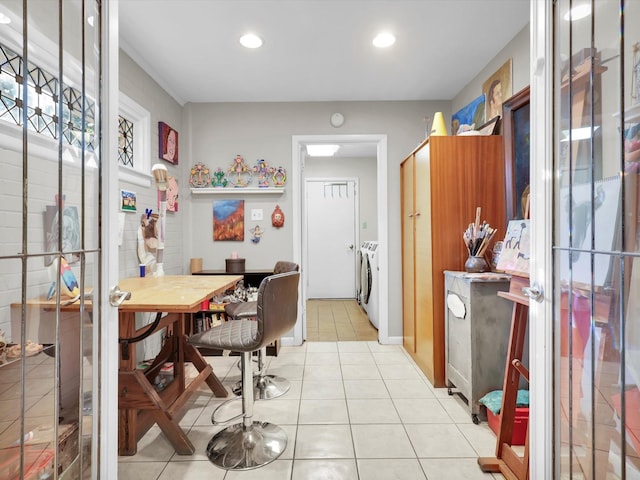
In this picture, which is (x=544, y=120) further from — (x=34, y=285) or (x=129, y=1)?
(x=129, y=1)

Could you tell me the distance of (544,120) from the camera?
40.0 inches

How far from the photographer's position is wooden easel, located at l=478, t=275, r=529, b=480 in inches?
57.4

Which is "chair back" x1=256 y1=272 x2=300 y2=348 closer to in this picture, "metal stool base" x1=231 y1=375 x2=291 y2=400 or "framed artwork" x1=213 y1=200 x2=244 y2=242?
"metal stool base" x1=231 y1=375 x2=291 y2=400

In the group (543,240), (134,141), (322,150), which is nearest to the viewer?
(543,240)

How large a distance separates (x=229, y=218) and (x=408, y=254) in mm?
1843

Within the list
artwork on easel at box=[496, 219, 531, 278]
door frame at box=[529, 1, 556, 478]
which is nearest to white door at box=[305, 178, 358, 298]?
artwork on easel at box=[496, 219, 531, 278]

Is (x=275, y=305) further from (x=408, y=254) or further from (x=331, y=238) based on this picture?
(x=331, y=238)

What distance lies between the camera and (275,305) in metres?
1.58

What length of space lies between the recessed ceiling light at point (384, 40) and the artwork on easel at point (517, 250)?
5.04 ft

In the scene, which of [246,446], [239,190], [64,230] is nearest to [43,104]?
[64,230]

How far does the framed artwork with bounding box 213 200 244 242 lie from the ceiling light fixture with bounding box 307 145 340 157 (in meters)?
1.80

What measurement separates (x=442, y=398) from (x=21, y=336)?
2.28 meters

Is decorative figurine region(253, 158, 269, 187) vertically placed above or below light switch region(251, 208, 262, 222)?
above

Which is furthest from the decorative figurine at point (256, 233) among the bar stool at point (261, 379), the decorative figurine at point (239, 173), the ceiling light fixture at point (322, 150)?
the ceiling light fixture at point (322, 150)
